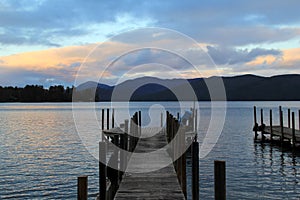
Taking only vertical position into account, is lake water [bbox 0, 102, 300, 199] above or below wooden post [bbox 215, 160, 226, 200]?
below

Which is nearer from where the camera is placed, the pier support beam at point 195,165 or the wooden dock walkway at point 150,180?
the pier support beam at point 195,165

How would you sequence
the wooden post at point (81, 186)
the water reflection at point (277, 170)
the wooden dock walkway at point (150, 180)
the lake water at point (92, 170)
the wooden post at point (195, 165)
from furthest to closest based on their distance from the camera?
the water reflection at point (277, 170), the lake water at point (92, 170), the wooden dock walkway at point (150, 180), the wooden post at point (195, 165), the wooden post at point (81, 186)

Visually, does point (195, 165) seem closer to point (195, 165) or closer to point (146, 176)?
point (195, 165)

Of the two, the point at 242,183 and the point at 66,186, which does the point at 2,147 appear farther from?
the point at 242,183

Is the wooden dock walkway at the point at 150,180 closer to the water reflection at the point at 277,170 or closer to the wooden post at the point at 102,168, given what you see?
the wooden post at the point at 102,168

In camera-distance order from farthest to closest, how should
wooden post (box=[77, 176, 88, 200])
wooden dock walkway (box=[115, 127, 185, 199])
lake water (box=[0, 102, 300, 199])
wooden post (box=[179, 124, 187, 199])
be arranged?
1. lake water (box=[0, 102, 300, 199])
2. wooden post (box=[179, 124, 187, 199])
3. wooden dock walkway (box=[115, 127, 185, 199])
4. wooden post (box=[77, 176, 88, 200])

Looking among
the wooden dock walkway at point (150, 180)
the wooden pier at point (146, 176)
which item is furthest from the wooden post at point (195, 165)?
the wooden dock walkway at point (150, 180)

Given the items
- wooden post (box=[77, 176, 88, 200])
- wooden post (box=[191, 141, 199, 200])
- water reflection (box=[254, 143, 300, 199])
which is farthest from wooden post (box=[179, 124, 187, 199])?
water reflection (box=[254, 143, 300, 199])

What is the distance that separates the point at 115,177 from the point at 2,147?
2320 centimetres

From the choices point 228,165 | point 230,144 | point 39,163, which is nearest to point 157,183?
point 228,165

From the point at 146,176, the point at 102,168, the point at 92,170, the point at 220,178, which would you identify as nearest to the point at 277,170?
the point at 92,170

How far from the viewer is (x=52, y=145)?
107 ft

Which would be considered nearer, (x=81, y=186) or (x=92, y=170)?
(x=81, y=186)

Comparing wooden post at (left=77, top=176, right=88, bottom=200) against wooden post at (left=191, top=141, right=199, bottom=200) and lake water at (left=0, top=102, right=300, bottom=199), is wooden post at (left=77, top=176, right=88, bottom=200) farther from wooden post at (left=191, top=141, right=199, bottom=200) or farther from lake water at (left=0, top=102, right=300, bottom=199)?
lake water at (left=0, top=102, right=300, bottom=199)
